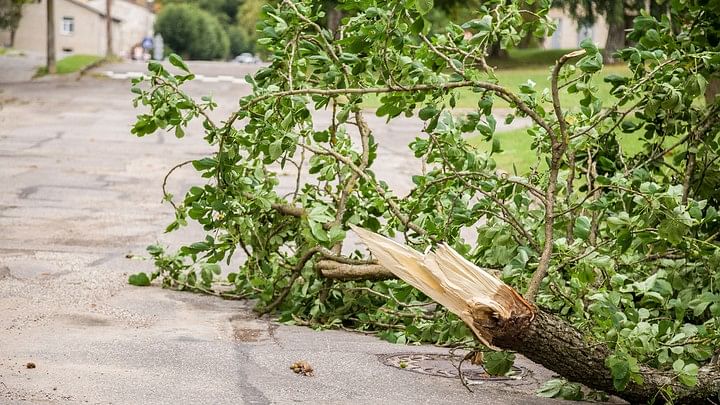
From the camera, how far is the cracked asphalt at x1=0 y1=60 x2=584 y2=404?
6262mm

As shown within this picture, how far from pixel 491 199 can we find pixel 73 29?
109 meters

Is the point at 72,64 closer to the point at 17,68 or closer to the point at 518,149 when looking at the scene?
the point at 17,68

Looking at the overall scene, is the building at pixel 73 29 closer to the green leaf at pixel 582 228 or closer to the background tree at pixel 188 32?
the background tree at pixel 188 32

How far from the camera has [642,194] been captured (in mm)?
6074

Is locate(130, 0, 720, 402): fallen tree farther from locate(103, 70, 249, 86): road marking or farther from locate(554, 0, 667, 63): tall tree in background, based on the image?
locate(103, 70, 249, 86): road marking

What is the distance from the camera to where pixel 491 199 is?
6781 millimetres

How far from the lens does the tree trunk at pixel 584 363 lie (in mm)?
5941

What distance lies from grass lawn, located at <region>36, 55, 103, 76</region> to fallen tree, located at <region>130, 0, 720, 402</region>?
32368mm

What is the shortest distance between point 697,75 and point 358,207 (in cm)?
244

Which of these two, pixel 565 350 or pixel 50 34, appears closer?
pixel 565 350

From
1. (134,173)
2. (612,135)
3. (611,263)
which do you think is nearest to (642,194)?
(611,263)

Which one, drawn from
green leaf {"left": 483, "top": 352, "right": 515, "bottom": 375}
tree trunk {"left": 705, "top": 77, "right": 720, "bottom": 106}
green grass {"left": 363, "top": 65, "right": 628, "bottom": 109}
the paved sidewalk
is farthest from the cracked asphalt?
the paved sidewalk

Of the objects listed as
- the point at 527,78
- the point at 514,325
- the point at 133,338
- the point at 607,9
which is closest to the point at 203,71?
the point at 607,9

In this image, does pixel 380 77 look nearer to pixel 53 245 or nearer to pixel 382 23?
pixel 382 23
